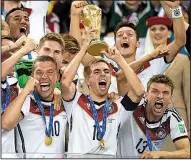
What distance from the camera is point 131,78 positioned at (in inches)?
327

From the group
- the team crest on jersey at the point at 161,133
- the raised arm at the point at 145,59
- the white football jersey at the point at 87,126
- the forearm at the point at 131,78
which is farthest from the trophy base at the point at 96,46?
the team crest on jersey at the point at 161,133

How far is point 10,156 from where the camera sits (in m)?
7.97

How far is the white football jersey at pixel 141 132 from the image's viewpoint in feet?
28.4

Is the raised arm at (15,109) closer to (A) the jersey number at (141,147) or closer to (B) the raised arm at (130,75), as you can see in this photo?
(B) the raised arm at (130,75)

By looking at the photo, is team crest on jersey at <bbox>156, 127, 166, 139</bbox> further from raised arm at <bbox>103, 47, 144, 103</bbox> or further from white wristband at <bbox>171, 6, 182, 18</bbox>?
white wristband at <bbox>171, 6, 182, 18</bbox>

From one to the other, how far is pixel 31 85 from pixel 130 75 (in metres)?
0.97

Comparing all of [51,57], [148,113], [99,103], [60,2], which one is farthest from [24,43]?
[60,2]

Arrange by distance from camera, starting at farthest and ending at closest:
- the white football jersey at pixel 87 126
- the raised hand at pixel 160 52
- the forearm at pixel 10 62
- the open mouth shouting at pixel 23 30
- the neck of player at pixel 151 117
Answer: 1. the open mouth shouting at pixel 23 30
2. the neck of player at pixel 151 117
3. the raised hand at pixel 160 52
4. the white football jersey at pixel 87 126
5. the forearm at pixel 10 62

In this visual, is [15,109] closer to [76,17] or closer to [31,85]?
[31,85]

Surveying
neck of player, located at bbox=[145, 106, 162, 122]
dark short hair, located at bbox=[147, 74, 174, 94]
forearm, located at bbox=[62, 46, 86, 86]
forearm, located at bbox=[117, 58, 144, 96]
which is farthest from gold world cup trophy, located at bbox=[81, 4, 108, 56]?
neck of player, located at bbox=[145, 106, 162, 122]

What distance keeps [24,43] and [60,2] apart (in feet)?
13.3

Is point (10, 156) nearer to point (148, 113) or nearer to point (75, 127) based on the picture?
point (75, 127)

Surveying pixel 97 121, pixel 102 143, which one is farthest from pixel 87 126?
pixel 102 143

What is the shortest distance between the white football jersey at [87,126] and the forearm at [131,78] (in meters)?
0.24
